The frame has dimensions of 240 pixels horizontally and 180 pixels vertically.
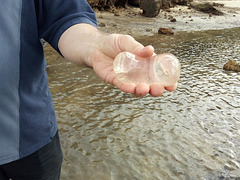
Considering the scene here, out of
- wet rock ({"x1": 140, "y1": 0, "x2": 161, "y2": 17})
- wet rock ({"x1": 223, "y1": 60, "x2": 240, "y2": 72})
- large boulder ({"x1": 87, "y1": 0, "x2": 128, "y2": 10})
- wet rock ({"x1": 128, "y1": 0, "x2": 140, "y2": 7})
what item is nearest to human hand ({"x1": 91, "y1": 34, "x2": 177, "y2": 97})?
wet rock ({"x1": 223, "y1": 60, "x2": 240, "y2": 72})

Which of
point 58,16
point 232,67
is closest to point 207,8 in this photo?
point 232,67

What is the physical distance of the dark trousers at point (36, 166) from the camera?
4.38 ft

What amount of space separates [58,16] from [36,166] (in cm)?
88

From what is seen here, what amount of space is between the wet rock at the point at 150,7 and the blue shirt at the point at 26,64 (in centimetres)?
1305

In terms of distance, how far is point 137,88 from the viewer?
3.62 feet

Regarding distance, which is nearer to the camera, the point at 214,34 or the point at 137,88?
the point at 137,88

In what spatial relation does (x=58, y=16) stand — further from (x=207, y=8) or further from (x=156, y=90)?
(x=207, y=8)

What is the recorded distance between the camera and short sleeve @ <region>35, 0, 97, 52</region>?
1.24 meters

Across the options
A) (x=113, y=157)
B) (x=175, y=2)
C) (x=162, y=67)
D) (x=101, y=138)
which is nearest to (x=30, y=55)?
(x=162, y=67)

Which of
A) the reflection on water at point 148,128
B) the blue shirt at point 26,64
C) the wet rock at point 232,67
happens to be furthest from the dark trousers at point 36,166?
the wet rock at point 232,67

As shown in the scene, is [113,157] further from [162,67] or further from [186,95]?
[186,95]

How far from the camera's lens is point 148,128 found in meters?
3.56

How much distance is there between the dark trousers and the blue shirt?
0.07 metres

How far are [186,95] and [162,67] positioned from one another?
3.74 metres
